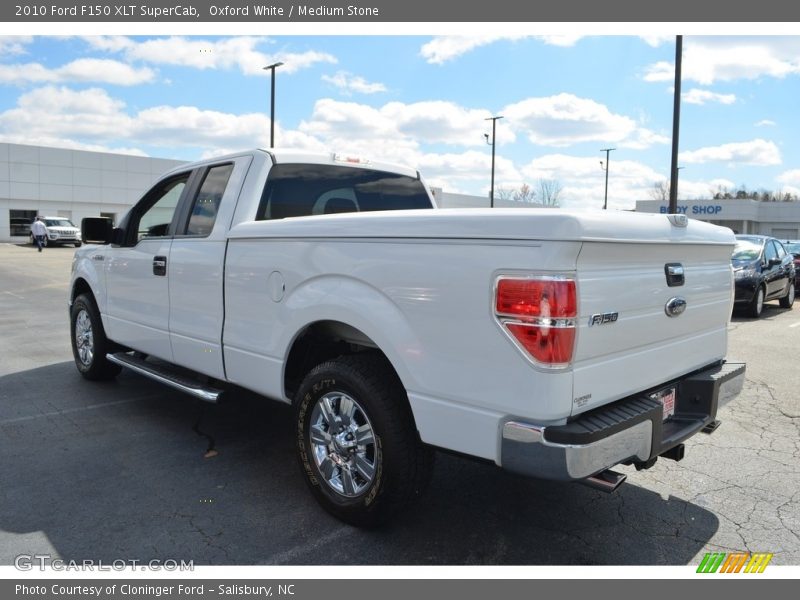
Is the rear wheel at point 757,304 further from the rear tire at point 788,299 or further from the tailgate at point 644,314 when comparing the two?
the tailgate at point 644,314

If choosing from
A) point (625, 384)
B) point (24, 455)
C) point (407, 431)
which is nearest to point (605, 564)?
point (625, 384)

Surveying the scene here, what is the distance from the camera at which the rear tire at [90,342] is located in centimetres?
614

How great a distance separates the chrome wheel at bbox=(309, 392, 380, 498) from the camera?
3.30 m

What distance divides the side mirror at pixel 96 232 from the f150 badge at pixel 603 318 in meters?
4.46

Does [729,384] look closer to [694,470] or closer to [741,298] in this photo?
[694,470]

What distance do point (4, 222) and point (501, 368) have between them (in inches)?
2024

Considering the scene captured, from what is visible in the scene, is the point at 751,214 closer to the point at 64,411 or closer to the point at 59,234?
the point at 59,234

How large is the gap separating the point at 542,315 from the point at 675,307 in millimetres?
1105

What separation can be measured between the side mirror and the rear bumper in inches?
171

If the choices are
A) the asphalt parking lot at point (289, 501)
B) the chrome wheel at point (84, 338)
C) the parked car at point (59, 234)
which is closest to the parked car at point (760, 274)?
the asphalt parking lot at point (289, 501)

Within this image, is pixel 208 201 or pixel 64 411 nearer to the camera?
pixel 208 201

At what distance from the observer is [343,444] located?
3389mm

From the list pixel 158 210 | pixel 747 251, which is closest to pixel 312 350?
pixel 158 210

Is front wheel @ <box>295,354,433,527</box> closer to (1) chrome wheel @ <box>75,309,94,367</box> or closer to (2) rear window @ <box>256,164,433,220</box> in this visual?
(2) rear window @ <box>256,164,433,220</box>
